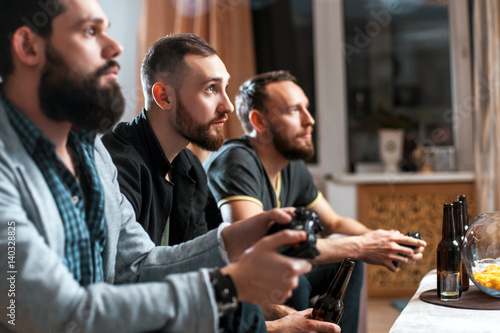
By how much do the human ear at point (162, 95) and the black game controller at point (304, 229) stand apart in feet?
1.89

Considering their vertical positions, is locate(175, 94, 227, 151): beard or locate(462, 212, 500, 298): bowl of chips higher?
locate(175, 94, 227, 151): beard

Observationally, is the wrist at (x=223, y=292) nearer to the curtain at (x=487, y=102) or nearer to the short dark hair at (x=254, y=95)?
the short dark hair at (x=254, y=95)

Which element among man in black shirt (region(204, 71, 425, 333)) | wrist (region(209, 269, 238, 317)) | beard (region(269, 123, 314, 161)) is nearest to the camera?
wrist (region(209, 269, 238, 317))

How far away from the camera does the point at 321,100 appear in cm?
370

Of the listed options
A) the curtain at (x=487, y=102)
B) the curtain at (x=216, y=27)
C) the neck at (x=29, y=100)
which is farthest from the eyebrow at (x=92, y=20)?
the curtain at (x=487, y=102)

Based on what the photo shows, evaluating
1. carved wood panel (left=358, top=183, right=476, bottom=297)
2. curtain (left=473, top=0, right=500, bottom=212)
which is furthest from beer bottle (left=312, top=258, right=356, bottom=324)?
curtain (left=473, top=0, right=500, bottom=212)

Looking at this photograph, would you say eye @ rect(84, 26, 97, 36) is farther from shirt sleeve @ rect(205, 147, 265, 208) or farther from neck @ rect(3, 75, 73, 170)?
shirt sleeve @ rect(205, 147, 265, 208)

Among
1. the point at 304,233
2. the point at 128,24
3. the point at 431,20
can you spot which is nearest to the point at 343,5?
the point at 431,20

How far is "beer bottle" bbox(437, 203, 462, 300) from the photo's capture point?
53.3 inches

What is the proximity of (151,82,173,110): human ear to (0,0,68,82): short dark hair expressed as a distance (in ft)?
1.86

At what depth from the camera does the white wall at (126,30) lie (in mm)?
3424

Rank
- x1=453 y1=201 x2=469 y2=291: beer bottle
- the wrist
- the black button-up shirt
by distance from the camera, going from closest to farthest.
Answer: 1. the wrist
2. the black button-up shirt
3. x1=453 y1=201 x2=469 y2=291: beer bottle

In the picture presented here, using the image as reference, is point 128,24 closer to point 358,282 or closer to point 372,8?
point 372,8

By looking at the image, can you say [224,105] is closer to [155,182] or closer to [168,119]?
[168,119]
